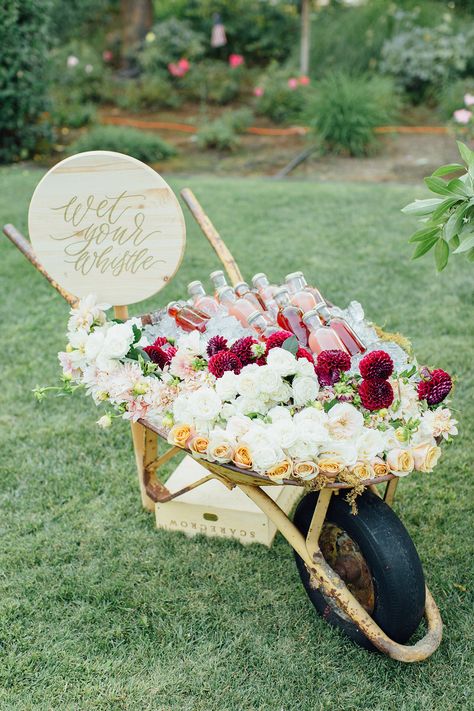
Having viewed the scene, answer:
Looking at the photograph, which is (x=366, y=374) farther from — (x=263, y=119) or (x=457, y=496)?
(x=263, y=119)

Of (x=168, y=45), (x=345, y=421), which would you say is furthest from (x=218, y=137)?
(x=345, y=421)

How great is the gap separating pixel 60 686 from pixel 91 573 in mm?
393

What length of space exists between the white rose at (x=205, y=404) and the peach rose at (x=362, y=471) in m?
0.34

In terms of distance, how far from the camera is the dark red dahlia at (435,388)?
1697mm

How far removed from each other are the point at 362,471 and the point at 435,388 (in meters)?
0.30

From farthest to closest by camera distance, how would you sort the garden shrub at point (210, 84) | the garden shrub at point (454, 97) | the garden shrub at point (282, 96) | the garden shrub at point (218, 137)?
the garden shrub at point (210, 84), the garden shrub at point (282, 96), the garden shrub at point (454, 97), the garden shrub at point (218, 137)

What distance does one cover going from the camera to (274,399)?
168 centimetres

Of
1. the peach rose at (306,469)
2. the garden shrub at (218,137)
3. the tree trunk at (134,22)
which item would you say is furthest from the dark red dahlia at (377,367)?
the tree trunk at (134,22)

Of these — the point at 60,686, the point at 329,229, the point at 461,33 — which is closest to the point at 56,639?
the point at 60,686

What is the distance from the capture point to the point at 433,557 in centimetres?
223

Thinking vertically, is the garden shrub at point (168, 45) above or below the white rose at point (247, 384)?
below

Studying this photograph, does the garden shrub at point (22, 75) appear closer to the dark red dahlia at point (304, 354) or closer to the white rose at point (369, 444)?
the dark red dahlia at point (304, 354)

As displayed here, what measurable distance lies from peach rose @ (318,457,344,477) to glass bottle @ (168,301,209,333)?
2.34ft

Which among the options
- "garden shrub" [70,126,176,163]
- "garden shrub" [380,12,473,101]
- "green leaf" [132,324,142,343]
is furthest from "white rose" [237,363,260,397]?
"garden shrub" [380,12,473,101]
